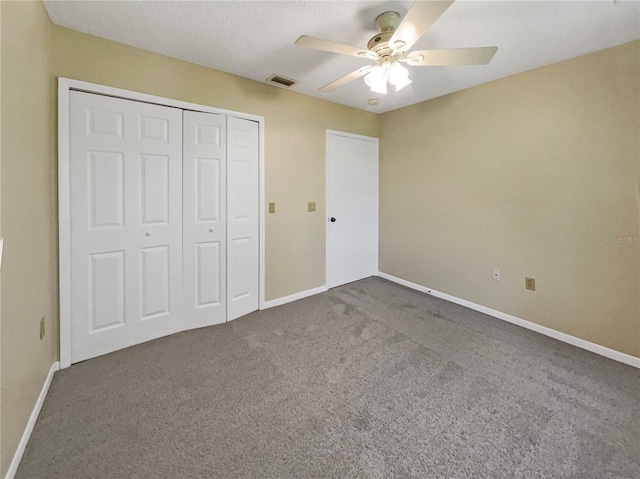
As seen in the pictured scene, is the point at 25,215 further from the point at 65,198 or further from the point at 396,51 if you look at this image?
the point at 396,51

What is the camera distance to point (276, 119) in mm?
2855

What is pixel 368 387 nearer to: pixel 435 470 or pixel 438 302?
pixel 435 470

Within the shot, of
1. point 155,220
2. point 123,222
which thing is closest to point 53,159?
point 123,222

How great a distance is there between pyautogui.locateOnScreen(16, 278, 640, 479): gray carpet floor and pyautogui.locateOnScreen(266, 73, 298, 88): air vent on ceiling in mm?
2359

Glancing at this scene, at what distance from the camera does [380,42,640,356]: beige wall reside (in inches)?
79.5

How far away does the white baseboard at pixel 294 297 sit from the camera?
9.67 ft

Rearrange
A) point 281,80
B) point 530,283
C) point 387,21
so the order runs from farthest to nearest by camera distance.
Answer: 1. point 281,80
2. point 530,283
3. point 387,21

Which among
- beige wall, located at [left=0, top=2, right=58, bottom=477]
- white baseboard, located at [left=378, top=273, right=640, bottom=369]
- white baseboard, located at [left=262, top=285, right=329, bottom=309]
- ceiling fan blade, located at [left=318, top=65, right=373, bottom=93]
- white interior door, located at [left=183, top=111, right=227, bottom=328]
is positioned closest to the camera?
beige wall, located at [left=0, top=2, right=58, bottom=477]

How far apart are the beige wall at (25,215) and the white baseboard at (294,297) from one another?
1666mm

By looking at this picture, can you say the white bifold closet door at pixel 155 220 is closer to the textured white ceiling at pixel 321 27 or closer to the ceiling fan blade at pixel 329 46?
the textured white ceiling at pixel 321 27

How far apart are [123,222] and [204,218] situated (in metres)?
0.60

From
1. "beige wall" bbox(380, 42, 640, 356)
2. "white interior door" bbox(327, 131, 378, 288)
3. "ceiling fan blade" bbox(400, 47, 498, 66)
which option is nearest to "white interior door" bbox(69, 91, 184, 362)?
"white interior door" bbox(327, 131, 378, 288)

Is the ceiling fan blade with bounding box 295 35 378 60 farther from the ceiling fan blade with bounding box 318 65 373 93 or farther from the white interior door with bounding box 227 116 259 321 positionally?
the white interior door with bounding box 227 116 259 321

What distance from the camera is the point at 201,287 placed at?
2502 millimetres
